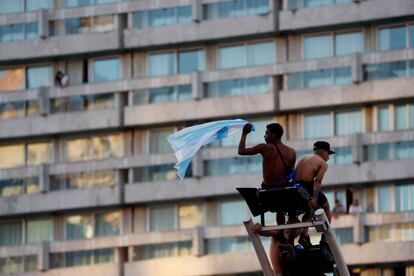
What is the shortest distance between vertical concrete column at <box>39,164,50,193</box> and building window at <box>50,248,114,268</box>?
3.11 metres

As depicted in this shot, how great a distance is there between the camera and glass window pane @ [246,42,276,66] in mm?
101562

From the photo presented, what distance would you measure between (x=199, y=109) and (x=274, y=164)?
56.8 meters

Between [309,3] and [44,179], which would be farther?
[44,179]

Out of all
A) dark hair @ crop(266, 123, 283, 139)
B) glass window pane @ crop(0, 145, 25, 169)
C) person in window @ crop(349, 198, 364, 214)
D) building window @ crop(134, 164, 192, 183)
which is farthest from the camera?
glass window pane @ crop(0, 145, 25, 169)

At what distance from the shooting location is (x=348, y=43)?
99.8 metres

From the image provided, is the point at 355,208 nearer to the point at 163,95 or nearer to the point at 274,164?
the point at 163,95

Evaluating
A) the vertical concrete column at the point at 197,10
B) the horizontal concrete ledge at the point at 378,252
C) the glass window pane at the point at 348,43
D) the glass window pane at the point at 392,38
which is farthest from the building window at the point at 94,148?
the glass window pane at the point at 392,38

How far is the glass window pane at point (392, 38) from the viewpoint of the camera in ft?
324

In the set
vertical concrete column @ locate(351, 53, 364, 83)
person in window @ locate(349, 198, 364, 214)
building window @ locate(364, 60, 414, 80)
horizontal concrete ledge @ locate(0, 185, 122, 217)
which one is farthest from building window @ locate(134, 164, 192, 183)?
building window @ locate(364, 60, 414, 80)

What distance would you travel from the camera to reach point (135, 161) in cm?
10381

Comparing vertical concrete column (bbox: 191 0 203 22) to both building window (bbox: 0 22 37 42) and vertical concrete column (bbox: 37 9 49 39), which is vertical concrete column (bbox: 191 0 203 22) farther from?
building window (bbox: 0 22 37 42)

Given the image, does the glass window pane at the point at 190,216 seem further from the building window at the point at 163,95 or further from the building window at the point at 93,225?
the building window at the point at 163,95

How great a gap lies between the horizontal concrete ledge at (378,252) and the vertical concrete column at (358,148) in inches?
144

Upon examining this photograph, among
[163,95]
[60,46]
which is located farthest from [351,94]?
[60,46]
